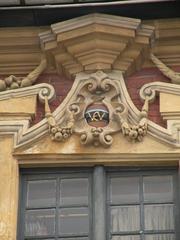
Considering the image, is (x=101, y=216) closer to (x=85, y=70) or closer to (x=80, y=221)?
(x=80, y=221)

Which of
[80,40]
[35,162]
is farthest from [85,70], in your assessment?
[35,162]

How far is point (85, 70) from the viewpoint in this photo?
29.5 ft

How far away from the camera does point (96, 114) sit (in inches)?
342

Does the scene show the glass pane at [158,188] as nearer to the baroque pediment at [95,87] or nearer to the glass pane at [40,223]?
the baroque pediment at [95,87]

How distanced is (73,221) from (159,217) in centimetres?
72

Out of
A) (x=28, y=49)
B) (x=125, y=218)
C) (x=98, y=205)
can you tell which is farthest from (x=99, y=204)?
(x=28, y=49)

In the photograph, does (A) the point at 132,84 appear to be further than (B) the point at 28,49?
No

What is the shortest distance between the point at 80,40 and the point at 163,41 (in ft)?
2.52

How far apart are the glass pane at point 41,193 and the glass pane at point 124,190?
51 centimetres

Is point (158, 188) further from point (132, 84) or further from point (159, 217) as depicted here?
point (132, 84)

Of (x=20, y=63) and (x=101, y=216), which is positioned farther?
(x=20, y=63)

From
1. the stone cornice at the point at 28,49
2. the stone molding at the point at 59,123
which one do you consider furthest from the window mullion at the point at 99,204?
the stone cornice at the point at 28,49

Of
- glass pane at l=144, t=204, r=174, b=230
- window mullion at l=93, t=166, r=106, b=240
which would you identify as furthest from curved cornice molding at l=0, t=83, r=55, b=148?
glass pane at l=144, t=204, r=174, b=230

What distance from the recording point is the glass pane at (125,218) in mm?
8320
